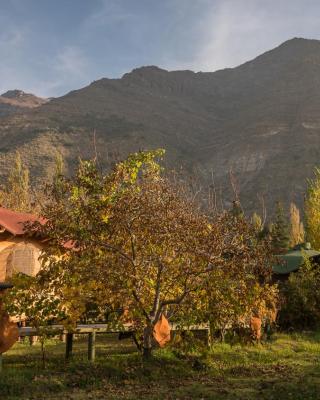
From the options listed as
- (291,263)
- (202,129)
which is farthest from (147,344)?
(202,129)

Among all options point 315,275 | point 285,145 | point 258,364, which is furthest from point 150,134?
point 258,364

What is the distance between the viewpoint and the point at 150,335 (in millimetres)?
10289

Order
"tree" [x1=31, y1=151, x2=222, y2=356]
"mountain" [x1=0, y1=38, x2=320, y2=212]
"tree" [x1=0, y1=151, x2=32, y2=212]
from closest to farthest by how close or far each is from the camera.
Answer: "tree" [x1=31, y1=151, x2=222, y2=356], "tree" [x1=0, y1=151, x2=32, y2=212], "mountain" [x1=0, y1=38, x2=320, y2=212]

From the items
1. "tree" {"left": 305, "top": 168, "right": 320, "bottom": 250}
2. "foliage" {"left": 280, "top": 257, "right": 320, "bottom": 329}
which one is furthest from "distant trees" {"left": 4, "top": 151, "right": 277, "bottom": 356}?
"tree" {"left": 305, "top": 168, "right": 320, "bottom": 250}

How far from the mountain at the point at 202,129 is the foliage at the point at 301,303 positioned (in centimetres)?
2978

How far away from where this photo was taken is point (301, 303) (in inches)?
683

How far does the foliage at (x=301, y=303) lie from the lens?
17.2 meters

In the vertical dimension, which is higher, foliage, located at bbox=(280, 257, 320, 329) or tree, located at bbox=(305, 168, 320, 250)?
tree, located at bbox=(305, 168, 320, 250)

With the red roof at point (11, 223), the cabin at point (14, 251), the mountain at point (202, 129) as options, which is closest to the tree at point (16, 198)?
the red roof at point (11, 223)

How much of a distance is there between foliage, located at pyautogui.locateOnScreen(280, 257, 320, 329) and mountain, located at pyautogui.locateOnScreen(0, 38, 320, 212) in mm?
29784

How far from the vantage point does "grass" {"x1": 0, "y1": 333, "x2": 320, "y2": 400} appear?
8.19 m

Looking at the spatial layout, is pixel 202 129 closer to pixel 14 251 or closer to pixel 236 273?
pixel 14 251

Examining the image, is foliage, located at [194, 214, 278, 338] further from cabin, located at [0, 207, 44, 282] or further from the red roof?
cabin, located at [0, 207, 44, 282]

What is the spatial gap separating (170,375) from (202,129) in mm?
131631
